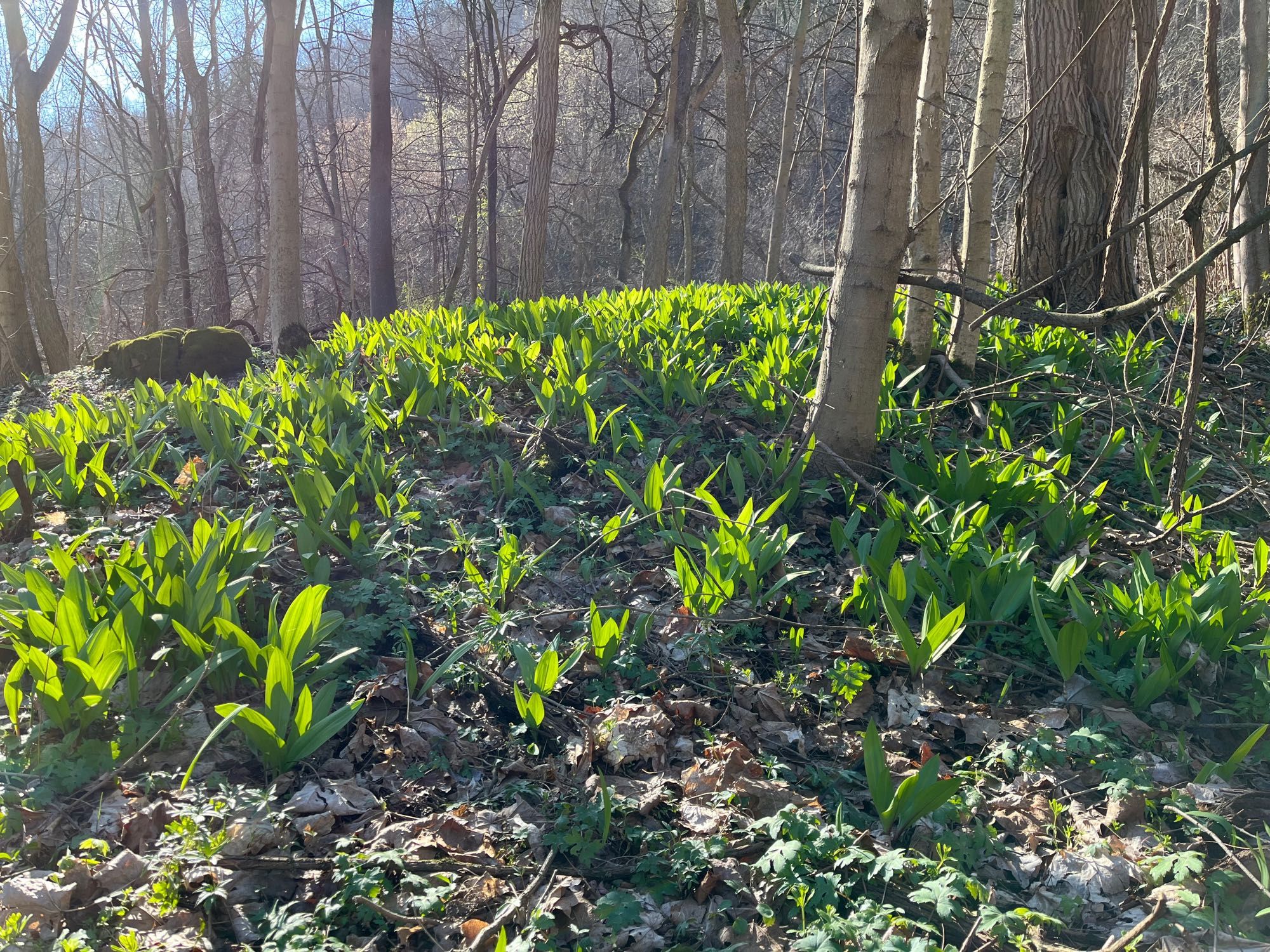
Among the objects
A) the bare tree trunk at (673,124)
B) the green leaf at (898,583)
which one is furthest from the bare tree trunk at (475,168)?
the green leaf at (898,583)

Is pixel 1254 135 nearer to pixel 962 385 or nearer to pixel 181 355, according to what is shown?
pixel 962 385

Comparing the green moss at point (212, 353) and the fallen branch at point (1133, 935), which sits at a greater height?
the green moss at point (212, 353)

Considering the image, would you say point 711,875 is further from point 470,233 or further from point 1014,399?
point 470,233

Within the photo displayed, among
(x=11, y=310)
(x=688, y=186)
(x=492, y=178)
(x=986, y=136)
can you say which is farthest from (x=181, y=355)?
(x=688, y=186)

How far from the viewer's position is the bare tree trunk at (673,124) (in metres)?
11.6

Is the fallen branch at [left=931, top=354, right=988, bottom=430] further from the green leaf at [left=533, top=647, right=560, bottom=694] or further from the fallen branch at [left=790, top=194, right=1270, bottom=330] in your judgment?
the green leaf at [left=533, top=647, right=560, bottom=694]

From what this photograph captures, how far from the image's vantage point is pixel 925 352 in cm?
439

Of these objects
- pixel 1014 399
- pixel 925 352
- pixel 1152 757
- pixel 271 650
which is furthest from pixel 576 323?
pixel 1152 757

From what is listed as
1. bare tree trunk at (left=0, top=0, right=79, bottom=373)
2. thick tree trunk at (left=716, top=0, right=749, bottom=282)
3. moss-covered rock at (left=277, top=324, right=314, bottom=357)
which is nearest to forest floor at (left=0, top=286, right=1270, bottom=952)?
moss-covered rock at (left=277, top=324, right=314, bottom=357)

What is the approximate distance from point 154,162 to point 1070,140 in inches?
576

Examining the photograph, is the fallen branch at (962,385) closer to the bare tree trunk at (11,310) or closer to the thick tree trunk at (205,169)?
the bare tree trunk at (11,310)

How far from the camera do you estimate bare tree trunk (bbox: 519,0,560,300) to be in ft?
30.0

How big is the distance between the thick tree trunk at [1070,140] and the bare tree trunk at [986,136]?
5.45ft

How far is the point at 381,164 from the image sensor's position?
9859 mm
